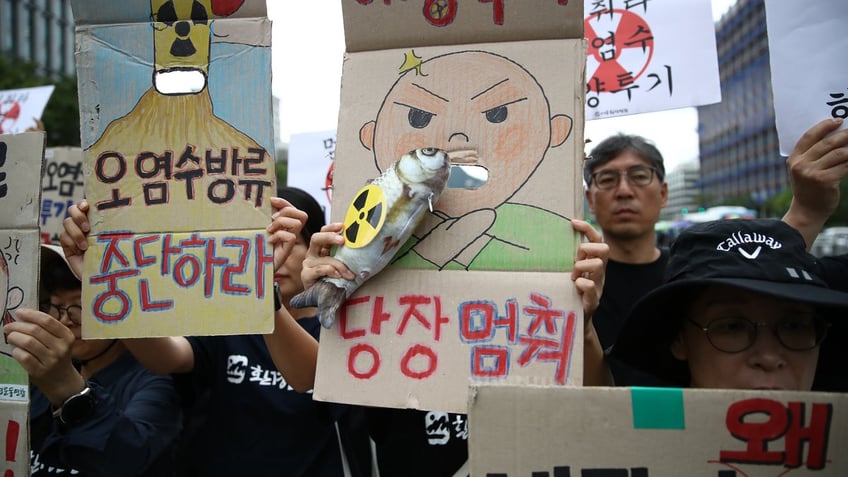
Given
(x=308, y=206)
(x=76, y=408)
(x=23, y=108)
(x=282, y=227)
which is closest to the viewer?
(x=282, y=227)

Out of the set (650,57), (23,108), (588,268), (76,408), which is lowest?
(76,408)

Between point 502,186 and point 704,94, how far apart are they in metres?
1.41

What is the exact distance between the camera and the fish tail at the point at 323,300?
1242mm

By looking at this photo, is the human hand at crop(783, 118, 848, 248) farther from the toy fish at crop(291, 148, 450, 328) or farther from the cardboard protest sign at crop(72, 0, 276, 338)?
the cardboard protest sign at crop(72, 0, 276, 338)

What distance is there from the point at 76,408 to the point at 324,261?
0.82 m

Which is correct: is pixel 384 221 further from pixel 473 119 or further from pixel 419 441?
pixel 419 441

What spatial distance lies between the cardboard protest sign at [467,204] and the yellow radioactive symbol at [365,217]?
7 cm

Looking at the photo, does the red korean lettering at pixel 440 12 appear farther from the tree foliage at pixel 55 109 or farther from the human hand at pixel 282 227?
the tree foliage at pixel 55 109

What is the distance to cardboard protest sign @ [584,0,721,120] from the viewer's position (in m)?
2.32

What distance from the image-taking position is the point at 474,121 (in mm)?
1345

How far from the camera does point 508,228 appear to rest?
4.25 feet

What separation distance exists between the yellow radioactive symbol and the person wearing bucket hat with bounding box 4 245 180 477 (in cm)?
79

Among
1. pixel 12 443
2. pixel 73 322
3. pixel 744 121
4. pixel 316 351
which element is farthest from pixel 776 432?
pixel 744 121

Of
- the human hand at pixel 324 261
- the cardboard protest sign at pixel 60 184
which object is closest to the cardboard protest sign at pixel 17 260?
the human hand at pixel 324 261
